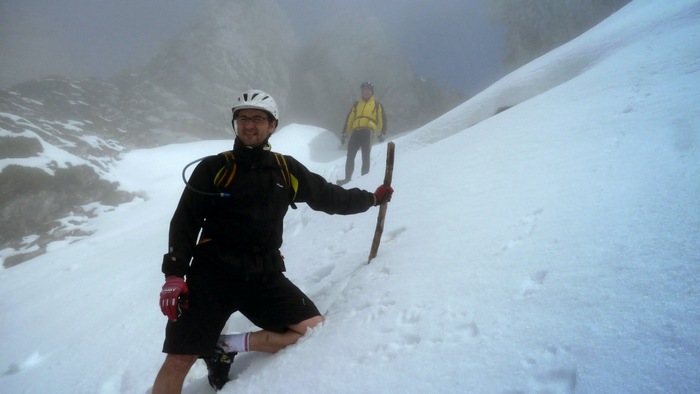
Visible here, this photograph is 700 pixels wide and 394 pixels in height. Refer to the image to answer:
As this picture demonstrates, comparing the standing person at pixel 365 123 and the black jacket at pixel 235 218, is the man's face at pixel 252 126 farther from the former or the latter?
the standing person at pixel 365 123

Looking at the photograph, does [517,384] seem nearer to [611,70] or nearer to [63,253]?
[611,70]

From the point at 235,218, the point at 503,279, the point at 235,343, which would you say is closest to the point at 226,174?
the point at 235,218

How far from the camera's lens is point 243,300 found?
2873 mm

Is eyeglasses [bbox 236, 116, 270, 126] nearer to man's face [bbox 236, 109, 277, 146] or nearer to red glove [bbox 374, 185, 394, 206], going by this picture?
man's face [bbox 236, 109, 277, 146]

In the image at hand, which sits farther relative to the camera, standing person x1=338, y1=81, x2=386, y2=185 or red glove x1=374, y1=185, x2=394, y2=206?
standing person x1=338, y1=81, x2=386, y2=185

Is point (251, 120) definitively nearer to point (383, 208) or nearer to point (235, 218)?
point (235, 218)

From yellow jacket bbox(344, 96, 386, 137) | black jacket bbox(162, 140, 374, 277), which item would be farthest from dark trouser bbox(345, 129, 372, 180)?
black jacket bbox(162, 140, 374, 277)

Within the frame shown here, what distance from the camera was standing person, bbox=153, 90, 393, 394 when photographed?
104 inches

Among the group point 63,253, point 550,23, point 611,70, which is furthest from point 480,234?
point 550,23

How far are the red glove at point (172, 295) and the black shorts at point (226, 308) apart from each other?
0.14 m

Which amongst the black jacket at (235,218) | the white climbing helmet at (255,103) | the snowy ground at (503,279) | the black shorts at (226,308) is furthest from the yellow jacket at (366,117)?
the black shorts at (226,308)

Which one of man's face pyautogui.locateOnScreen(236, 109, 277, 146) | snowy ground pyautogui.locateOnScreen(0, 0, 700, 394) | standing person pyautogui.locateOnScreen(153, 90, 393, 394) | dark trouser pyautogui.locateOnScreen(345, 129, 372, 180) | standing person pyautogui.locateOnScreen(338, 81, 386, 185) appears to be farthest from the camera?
dark trouser pyautogui.locateOnScreen(345, 129, 372, 180)

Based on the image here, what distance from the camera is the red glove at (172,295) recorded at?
2.42 metres

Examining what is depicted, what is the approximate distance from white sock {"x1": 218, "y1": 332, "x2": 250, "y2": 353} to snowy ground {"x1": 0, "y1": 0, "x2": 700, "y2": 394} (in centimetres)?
21
